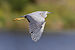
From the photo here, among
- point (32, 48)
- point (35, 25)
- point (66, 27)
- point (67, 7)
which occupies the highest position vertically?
point (67, 7)

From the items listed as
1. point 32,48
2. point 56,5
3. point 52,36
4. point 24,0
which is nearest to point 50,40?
point 52,36

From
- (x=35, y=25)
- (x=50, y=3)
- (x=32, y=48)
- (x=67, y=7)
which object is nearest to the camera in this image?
(x=35, y=25)

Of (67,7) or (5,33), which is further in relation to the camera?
(67,7)

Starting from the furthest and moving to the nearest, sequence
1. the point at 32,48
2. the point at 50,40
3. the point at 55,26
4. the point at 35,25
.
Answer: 1. the point at 55,26
2. the point at 50,40
3. the point at 32,48
4. the point at 35,25

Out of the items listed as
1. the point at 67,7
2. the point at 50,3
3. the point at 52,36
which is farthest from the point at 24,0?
the point at 52,36

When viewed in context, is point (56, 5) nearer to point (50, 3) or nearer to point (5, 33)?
point (50, 3)

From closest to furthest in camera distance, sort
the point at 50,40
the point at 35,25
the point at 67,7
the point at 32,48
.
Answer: the point at 35,25, the point at 32,48, the point at 50,40, the point at 67,7

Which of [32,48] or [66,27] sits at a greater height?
[66,27]

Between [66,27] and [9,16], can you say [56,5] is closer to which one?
[66,27]

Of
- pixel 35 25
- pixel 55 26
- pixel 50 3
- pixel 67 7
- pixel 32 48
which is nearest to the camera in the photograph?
pixel 35 25
